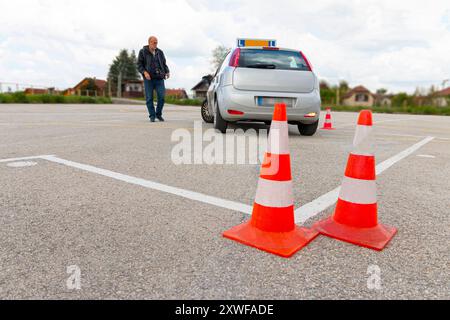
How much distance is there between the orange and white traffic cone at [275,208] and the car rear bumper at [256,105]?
3714 mm

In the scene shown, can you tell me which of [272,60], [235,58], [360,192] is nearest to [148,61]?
[235,58]

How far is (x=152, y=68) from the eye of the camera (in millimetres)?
8352

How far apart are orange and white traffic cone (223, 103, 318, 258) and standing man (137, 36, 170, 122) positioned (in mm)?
6820

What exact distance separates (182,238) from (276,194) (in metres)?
0.60

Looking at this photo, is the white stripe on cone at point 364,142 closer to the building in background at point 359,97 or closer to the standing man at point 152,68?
the standing man at point 152,68

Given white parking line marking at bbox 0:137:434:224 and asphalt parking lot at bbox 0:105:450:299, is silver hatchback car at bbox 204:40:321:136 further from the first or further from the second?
white parking line marking at bbox 0:137:434:224

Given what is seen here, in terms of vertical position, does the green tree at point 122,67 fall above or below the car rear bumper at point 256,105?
above

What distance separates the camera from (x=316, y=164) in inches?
157

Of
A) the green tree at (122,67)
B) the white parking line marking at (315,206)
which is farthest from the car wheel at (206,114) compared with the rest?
the green tree at (122,67)

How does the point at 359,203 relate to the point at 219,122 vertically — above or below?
below

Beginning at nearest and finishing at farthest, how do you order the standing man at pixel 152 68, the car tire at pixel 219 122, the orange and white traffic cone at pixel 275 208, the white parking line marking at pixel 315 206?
the orange and white traffic cone at pixel 275 208 < the white parking line marking at pixel 315 206 < the car tire at pixel 219 122 < the standing man at pixel 152 68

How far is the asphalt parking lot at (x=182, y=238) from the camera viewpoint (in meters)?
1.49

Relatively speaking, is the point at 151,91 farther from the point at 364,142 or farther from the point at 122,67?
the point at 122,67

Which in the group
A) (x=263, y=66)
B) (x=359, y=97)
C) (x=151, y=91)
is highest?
(x=359, y=97)
